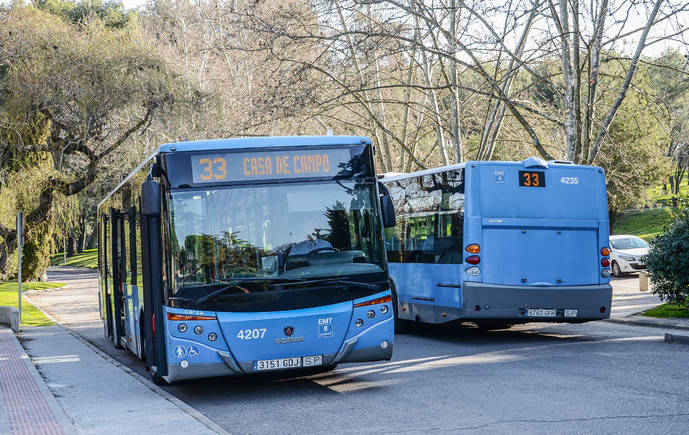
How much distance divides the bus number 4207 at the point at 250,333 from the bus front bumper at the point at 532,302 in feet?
16.5

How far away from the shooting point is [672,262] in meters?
16.1

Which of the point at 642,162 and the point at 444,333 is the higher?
the point at 642,162

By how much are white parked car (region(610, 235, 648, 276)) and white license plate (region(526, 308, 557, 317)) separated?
19.6 m

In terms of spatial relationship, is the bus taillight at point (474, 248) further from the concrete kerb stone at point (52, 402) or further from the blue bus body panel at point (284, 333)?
the concrete kerb stone at point (52, 402)

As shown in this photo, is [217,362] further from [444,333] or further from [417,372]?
[444,333]

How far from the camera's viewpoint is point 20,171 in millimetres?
29062

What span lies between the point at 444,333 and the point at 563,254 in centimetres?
343

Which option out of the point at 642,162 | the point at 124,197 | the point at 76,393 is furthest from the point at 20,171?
the point at 642,162

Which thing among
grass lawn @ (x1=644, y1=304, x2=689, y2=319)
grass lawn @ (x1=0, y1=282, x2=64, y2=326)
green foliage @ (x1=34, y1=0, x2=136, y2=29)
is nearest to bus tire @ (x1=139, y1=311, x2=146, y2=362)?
grass lawn @ (x1=644, y1=304, x2=689, y2=319)

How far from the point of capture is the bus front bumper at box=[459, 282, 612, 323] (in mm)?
13273

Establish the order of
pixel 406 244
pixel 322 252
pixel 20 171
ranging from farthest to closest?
pixel 20 171
pixel 406 244
pixel 322 252

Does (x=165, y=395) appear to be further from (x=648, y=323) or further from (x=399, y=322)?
(x=648, y=323)

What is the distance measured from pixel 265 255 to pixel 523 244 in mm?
5625

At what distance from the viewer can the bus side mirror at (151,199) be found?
8.98 meters
